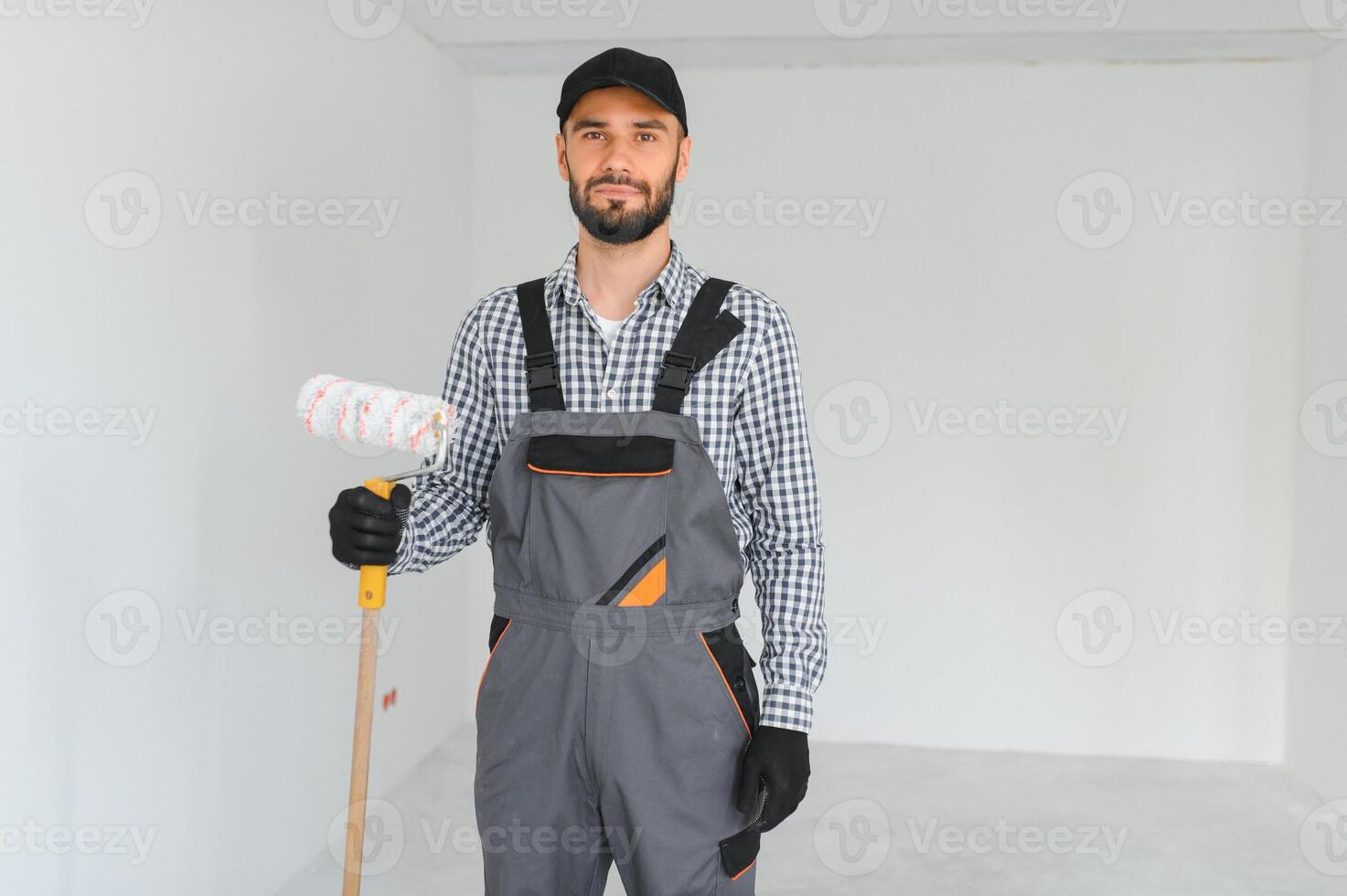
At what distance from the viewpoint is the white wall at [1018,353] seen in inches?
159

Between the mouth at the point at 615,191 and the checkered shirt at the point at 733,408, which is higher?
the mouth at the point at 615,191

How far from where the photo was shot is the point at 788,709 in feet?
5.33

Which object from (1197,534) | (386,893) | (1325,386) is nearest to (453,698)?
(386,893)

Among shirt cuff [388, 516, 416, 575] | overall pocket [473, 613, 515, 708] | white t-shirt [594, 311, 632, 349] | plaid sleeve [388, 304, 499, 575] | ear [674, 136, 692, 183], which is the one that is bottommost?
overall pocket [473, 613, 515, 708]

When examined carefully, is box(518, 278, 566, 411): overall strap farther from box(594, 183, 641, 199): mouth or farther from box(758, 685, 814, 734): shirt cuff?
box(758, 685, 814, 734): shirt cuff

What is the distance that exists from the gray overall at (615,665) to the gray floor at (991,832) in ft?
5.06

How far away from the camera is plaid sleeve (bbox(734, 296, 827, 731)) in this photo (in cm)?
165

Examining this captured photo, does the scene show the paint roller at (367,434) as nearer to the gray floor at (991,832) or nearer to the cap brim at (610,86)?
Result: the cap brim at (610,86)

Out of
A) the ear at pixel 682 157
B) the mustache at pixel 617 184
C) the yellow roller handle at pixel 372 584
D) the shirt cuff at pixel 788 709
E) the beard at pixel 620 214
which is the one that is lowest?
the shirt cuff at pixel 788 709

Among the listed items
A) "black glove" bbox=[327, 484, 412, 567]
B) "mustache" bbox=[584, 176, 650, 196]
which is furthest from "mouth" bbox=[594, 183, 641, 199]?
"black glove" bbox=[327, 484, 412, 567]

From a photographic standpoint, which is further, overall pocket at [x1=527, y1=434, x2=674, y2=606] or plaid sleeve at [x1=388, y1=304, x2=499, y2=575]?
plaid sleeve at [x1=388, y1=304, x2=499, y2=575]

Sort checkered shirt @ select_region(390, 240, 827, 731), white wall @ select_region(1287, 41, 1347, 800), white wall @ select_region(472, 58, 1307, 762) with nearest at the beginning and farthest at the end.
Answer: checkered shirt @ select_region(390, 240, 827, 731) → white wall @ select_region(1287, 41, 1347, 800) → white wall @ select_region(472, 58, 1307, 762)

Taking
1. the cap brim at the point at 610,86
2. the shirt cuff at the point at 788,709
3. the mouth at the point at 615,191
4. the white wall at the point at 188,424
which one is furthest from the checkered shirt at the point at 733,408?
the white wall at the point at 188,424

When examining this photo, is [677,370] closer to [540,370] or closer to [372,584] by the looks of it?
[540,370]
